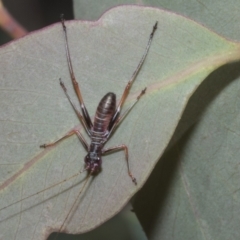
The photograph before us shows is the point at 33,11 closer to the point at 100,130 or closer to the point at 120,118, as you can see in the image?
the point at 100,130

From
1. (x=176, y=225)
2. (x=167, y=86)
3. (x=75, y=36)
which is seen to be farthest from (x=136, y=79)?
(x=176, y=225)

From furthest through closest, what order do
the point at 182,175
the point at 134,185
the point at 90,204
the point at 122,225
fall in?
the point at 122,225 < the point at 182,175 < the point at 90,204 < the point at 134,185

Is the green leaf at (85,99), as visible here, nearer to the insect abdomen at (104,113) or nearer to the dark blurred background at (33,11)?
the insect abdomen at (104,113)

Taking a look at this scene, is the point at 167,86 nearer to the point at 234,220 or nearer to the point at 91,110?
the point at 91,110

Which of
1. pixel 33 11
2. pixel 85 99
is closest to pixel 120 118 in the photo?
pixel 85 99

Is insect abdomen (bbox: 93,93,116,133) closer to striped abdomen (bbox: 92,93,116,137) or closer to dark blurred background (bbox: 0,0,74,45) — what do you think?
striped abdomen (bbox: 92,93,116,137)

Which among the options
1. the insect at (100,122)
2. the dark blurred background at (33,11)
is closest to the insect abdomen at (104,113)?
the insect at (100,122)
